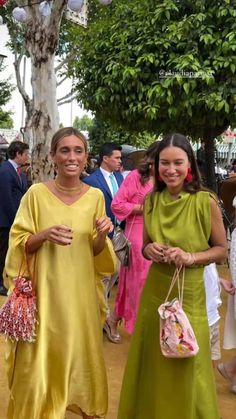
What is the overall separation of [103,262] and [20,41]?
62.0 ft

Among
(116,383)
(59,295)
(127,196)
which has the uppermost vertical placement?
(127,196)

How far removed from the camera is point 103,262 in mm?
3342

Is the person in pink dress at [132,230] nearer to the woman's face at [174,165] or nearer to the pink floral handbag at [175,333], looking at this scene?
the woman's face at [174,165]

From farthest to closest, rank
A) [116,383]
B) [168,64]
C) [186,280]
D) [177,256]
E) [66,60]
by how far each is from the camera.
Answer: [66,60] → [168,64] → [116,383] → [186,280] → [177,256]

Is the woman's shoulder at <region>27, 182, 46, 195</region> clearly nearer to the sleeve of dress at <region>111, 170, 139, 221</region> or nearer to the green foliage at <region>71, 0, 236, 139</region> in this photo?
the sleeve of dress at <region>111, 170, 139, 221</region>

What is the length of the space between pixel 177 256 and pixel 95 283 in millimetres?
683

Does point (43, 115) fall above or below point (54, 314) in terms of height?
above

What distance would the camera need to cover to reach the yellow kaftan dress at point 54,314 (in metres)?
3.08

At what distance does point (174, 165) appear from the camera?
2945mm

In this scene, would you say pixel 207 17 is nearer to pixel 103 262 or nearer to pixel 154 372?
pixel 103 262

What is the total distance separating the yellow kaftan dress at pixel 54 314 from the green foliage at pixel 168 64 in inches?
147

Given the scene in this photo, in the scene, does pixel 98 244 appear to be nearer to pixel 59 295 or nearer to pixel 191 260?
pixel 59 295

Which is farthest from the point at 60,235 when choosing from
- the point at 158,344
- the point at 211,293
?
the point at 211,293

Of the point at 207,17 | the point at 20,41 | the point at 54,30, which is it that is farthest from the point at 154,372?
the point at 20,41
